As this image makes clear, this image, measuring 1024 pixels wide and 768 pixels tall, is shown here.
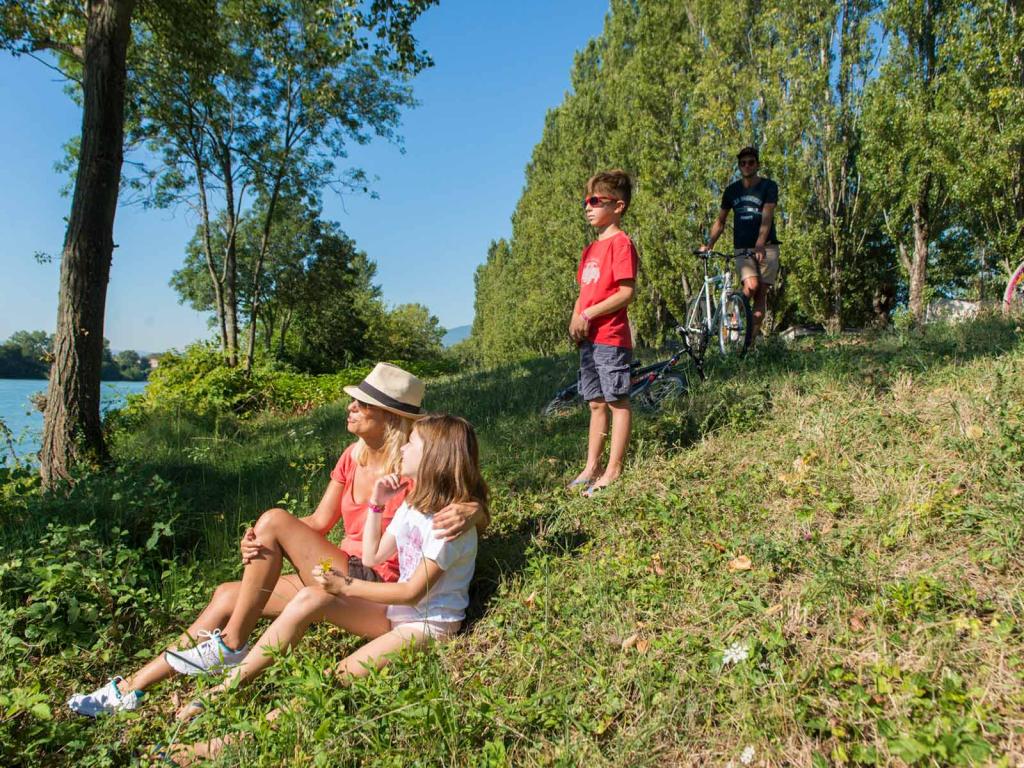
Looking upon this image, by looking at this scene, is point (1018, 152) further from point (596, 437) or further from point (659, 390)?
point (596, 437)

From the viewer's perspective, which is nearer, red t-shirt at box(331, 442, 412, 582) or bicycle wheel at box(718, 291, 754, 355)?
red t-shirt at box(331, 442, 412, 582)

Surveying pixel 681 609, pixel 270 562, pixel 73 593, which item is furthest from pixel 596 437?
pixel 73 593

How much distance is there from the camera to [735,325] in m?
6.14

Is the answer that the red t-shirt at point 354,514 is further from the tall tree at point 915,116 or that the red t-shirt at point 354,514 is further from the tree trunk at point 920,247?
the tree trunk at point 920,247

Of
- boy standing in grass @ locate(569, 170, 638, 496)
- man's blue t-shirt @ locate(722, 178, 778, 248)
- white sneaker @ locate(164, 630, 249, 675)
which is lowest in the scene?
white sneaker @ locate(164, 630, 249, 675)

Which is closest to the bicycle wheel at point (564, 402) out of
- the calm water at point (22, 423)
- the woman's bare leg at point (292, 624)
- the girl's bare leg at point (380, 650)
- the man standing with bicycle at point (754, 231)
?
the man standing with bicycle at point (754, 231)

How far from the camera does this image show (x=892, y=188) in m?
12.5

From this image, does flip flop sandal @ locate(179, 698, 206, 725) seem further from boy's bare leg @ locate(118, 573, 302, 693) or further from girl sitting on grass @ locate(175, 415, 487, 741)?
boy's bare leg @ locate(118, 573, 302, 693)

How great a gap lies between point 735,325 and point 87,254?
6280mm

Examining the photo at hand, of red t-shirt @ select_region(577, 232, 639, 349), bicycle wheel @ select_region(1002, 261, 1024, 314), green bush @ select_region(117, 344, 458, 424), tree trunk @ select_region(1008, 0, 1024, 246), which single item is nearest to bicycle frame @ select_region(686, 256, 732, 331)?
red t-shirt @ select_region(577, 232, 639, 349)

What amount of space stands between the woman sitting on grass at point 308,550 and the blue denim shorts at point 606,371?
1.17 m

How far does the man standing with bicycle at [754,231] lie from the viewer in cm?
577

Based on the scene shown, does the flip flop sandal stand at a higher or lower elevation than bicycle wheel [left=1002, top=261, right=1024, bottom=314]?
lower

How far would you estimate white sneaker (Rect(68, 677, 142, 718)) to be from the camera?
7.92 ft
